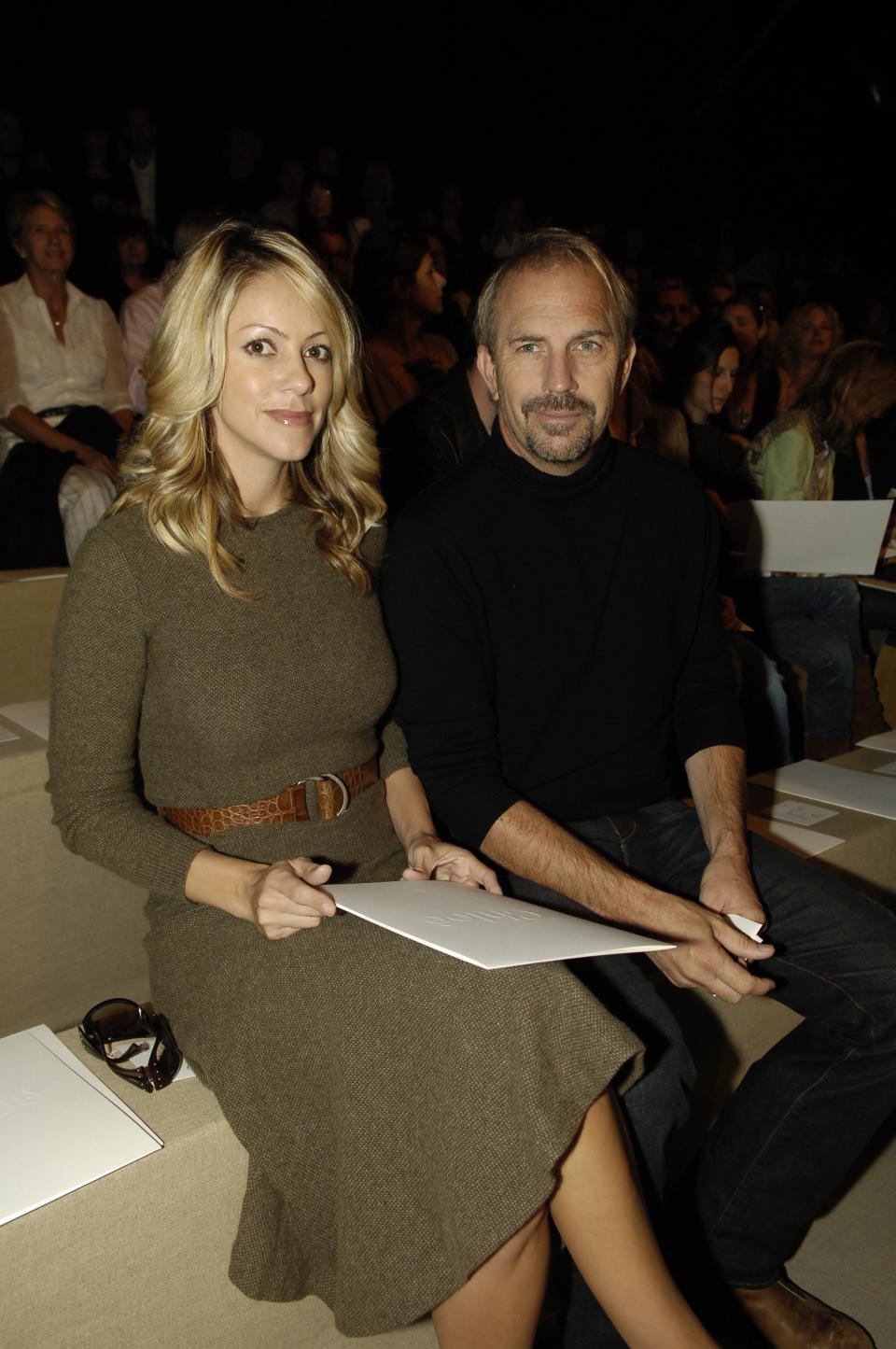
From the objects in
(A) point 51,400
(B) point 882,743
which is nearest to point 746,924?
(B) point 882,743

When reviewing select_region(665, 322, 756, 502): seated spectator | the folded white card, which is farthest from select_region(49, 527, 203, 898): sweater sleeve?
select_region(665, 322, 756, 502): seated spectator

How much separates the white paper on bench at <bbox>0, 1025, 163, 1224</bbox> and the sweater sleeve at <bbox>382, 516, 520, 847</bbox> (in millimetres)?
572

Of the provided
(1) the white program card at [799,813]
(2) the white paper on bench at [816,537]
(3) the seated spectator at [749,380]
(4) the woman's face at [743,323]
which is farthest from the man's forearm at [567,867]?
(4) the woman's face at [743,323]

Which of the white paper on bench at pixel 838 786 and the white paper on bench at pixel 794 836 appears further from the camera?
the white paper on bench at pixel 838 786

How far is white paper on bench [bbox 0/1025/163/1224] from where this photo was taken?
0.98m

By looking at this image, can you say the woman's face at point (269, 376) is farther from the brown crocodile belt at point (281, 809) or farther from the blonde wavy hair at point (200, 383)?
the brown crocodile belt at point (281, 809)

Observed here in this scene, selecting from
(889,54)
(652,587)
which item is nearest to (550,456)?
(652,587)

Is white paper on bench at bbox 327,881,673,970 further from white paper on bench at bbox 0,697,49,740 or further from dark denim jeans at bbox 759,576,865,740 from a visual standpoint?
dark denim jeans at bbox 759,576,865,740

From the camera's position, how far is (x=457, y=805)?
1441 millimetres

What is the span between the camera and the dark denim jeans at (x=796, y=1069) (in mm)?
1341

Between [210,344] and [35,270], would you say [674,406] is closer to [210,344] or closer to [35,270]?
[35,270]

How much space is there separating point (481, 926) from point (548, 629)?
62cm

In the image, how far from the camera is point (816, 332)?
13.7ft

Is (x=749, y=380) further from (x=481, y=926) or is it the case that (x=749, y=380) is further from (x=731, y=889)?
(x=481, y=926)
